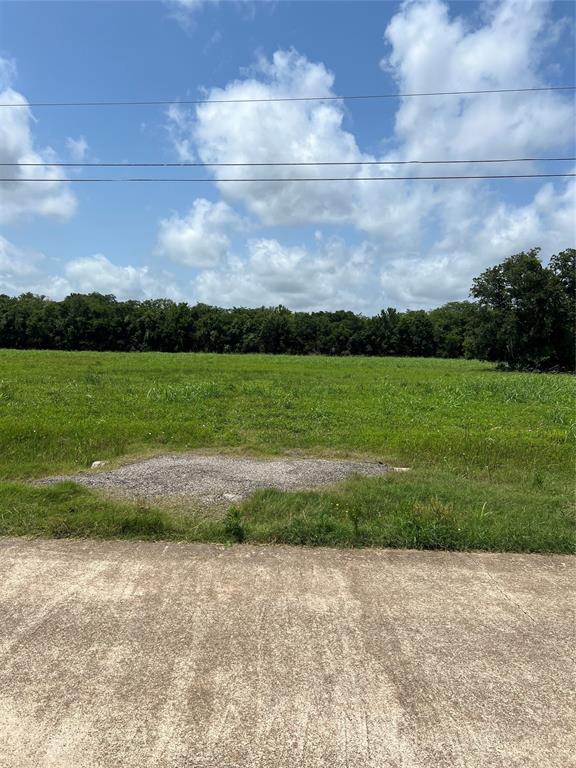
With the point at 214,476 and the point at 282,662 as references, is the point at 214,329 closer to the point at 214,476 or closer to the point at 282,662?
the point at 214,476

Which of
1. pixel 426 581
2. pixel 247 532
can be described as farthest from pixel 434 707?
pixel 247 532

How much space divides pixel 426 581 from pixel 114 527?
293 centimetres

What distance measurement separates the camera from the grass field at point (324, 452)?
16.0 ft

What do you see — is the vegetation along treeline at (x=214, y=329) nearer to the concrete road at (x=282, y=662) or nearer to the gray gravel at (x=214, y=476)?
the gray gravel at (x=214, y=476)

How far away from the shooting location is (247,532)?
15.8 feet

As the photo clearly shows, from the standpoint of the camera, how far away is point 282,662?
2.92 metres

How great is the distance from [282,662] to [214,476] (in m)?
4.30

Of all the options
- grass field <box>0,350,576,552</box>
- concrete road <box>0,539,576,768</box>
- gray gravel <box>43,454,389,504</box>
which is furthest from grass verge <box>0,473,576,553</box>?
gray gravel <box>43,454,389,504</box>

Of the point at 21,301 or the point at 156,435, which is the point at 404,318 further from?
the point at 156,435

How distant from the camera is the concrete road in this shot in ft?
7.74

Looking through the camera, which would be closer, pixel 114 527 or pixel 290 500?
pixel 114 527

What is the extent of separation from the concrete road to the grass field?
1.82 ft

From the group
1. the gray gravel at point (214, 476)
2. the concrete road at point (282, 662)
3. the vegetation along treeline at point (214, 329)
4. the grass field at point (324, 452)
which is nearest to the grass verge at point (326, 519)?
the grass field at point (324, 452)

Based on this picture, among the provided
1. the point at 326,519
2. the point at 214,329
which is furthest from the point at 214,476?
the point at 214,329
